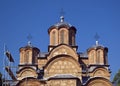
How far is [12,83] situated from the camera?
120ft

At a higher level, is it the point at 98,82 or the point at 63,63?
the point at 63,63

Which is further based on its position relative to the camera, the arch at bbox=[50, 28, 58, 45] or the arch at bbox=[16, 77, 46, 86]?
the arch at bbox=[50, 28, 58, 45]

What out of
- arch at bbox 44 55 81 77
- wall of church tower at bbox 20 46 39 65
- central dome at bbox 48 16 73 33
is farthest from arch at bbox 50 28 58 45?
arch at bbox 44 55 81 77

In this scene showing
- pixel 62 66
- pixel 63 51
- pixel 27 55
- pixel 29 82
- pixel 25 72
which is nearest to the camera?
pixel 29 82

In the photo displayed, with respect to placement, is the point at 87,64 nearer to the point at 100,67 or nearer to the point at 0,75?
the point at 100,67

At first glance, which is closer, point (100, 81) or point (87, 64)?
point (100, 81)

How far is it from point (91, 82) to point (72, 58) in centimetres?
267

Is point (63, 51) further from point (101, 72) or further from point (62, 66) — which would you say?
point (101, 72)

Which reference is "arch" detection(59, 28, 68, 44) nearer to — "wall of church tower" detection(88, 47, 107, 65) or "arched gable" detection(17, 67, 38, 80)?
"wall of church tower" detection(88, 47, 107, 65)

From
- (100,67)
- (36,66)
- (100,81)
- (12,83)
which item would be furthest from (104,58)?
(12,83)

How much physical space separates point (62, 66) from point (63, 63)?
0.28 meters

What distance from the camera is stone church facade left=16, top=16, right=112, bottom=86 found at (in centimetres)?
3622

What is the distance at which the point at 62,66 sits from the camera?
37312 millimetres

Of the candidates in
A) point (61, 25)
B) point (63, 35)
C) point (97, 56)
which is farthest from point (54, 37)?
point (97, 56)
